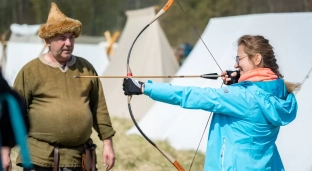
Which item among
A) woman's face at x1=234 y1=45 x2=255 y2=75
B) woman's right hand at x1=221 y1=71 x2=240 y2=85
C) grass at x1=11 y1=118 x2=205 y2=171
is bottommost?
grass at x1=11 y1=118 x2=205 y2=171

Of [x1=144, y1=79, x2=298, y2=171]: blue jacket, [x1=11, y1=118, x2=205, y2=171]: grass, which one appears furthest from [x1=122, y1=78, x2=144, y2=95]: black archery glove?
[x1=11, y1=118, x2=205, y2=171]: grass

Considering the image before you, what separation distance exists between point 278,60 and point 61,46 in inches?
105

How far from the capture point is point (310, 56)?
5359 millimetres

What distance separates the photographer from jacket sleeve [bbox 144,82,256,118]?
2.95 metres

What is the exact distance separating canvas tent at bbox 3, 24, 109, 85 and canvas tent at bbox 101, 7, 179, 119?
2823 millimetres

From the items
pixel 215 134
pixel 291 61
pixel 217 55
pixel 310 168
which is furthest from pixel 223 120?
pixel 217 55

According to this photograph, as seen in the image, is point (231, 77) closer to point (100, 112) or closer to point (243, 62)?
point (243, 62)

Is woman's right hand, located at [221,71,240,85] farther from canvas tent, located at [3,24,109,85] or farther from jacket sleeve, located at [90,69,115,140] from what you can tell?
canvas tent, located at [3,24,109,85]

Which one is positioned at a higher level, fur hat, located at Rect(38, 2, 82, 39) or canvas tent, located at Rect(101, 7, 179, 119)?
fur hat, located at Rect(38, 2, 82, 39)

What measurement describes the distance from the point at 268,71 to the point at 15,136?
1.50 m

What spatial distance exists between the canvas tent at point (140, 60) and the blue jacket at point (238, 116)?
6191 millimetres

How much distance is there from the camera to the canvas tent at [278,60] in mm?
4965

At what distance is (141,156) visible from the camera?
625 centimetres

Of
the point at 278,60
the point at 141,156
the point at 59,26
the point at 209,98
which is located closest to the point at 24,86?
the point at 59,26
